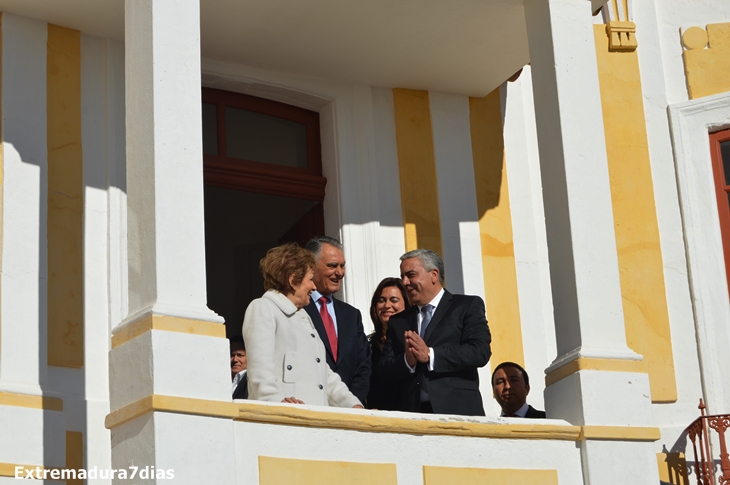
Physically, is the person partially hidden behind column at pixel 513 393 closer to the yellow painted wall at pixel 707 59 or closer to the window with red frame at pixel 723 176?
the window with red frame at pixel 723 176

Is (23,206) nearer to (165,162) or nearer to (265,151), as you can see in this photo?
(165,162)

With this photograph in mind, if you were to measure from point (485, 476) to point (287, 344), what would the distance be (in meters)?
1.37

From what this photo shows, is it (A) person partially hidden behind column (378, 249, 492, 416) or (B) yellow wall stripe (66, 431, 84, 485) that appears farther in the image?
(B) yellow wall stripe (66, 431, 84, 485)

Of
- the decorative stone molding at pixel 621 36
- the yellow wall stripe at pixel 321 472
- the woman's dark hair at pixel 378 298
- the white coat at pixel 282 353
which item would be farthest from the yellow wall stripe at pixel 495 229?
the yellow wall stripe at pixel 321 472

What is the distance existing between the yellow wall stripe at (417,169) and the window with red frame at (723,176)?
2.33m

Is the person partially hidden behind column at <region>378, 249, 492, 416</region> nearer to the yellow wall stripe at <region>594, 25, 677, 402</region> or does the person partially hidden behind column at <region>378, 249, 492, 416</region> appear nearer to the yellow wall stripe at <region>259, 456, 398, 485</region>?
the yellow wall stripe at <region>259, 456, 398, 485</region>

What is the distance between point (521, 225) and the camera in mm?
9969

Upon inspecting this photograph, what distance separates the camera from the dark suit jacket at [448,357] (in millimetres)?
7000

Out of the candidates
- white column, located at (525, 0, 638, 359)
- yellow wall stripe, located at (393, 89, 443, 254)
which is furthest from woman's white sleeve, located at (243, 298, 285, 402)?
yellow wall stripe, located at (393, 89, 443, 254)

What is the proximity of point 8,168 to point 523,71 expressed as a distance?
15.1ft

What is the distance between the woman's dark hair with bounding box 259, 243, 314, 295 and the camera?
22.0 feet

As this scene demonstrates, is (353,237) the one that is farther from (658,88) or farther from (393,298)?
(658,88)

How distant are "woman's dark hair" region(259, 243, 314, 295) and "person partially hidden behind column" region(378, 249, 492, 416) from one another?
74 centimetres

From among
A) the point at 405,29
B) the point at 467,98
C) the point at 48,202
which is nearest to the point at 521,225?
the point at 467,98
